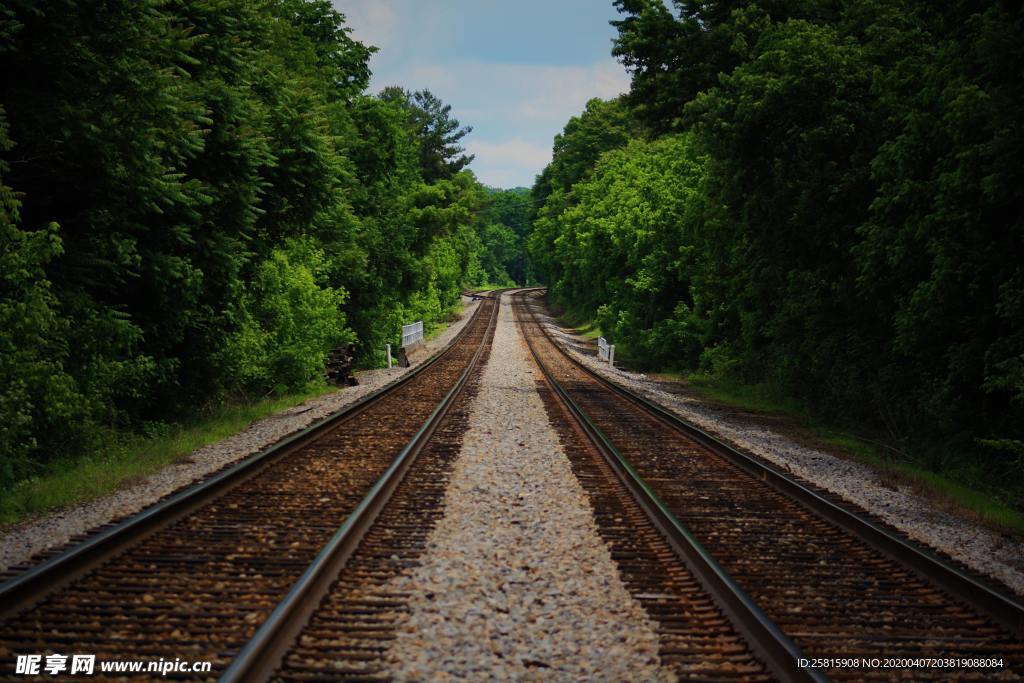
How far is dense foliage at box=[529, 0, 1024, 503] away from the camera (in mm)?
10727

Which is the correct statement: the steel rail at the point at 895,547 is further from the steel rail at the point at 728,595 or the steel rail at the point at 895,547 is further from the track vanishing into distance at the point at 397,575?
the steel rail at the point at 728,595

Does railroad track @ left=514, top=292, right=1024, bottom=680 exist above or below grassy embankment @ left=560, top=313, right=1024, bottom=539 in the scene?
above

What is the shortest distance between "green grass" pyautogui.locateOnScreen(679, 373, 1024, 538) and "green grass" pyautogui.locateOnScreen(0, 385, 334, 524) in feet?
32.3

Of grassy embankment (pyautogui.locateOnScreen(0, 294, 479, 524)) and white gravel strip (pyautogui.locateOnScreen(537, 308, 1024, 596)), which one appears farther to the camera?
grassy embankment (pyautogui.locateOnScreen(0, 294, 479, 524))

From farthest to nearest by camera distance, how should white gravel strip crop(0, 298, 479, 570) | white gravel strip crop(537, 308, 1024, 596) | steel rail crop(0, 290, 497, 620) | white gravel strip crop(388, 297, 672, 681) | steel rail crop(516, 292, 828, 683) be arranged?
1. white gravel strip crop(537, 308, 1024, 596)
2. white gravel strip crop(0, 298, 479, 570)
3. steel rail crop(0, 290, 497, 620)
4. white gravel strip crop(388, 297, 672, 681)
5. steel rail crop(516, 292, 828, 683)

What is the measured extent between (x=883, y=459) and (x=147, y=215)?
1248 centimetres

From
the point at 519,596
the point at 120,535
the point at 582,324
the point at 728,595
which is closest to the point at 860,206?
the point at 728,595

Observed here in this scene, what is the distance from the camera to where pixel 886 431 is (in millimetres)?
15758

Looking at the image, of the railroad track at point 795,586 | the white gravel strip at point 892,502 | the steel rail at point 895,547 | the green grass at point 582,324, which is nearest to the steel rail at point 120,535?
the railroad track at point 795,586

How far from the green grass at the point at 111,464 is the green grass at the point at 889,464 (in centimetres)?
985

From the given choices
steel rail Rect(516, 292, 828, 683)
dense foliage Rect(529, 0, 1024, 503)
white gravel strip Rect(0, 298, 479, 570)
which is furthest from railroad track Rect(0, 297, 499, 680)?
dense foliage Rect(529, 0, 1024, 503)

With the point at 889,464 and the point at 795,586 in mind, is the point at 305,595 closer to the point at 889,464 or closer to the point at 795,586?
the point at 795,586

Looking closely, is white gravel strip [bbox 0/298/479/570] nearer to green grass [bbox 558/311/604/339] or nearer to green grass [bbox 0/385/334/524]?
green grass [bbox 0/385/334/524]

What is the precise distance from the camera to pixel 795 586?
5.85 meters
